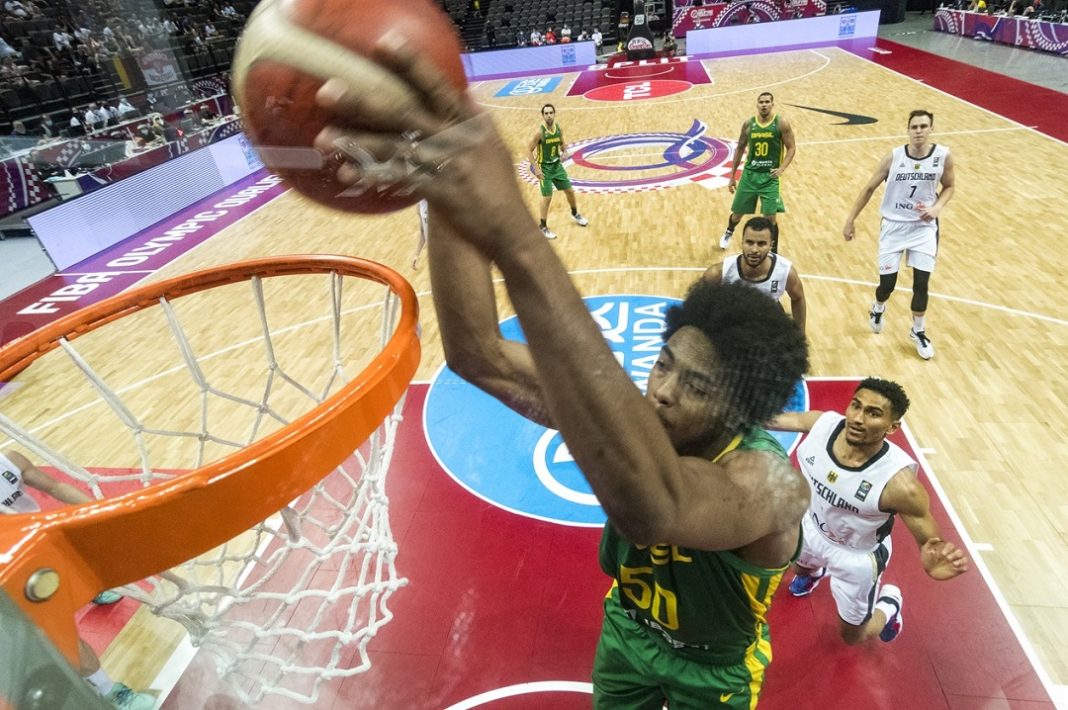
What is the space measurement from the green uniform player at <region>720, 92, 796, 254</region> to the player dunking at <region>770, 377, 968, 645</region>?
3630 mm

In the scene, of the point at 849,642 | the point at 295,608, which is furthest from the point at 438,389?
the point at 849,642

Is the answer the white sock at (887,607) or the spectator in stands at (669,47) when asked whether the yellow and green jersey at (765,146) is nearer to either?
the white sock at (887,607)

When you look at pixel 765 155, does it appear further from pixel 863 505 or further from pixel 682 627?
pixel 682 627

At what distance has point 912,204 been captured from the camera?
4574mm

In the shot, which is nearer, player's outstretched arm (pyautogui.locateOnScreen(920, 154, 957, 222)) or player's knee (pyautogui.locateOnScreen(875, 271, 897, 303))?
player's outstretched arm (pyautogui.locateOnScreen(920, 154, 957, 222))

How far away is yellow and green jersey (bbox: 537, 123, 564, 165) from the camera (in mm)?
7211

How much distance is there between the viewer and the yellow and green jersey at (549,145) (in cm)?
721

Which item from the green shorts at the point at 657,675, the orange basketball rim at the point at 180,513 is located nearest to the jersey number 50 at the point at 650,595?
the green shorts at the point at 657,675

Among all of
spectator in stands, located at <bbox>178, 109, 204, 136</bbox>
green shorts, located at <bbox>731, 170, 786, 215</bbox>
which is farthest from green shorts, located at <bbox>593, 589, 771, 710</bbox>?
spectator in stands, located at <bbox>178, 109, 204, 136</bbox>

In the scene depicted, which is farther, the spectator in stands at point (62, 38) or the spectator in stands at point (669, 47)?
the spectator in stands at point (669, 47)

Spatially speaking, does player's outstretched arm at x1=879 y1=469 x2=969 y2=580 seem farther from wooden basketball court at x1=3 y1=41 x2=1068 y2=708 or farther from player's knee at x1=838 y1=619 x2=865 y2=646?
wooden basketball court at x1=3 y1=41 x2=1068 y2=708

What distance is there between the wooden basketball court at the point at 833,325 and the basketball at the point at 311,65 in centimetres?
16

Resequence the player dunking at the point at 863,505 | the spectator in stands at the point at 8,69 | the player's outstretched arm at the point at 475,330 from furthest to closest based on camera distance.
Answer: the spectator in stands at the point at 8,69
the player dunking at the point at 863,505
the player's outstretched arm at the point at 475,330

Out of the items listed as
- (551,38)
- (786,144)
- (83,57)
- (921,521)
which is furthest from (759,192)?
(551,38)
